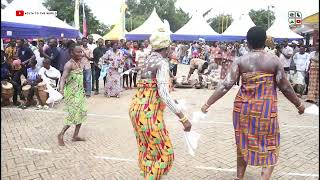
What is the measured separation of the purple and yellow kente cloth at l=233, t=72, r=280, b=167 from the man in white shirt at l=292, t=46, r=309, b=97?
8504mm

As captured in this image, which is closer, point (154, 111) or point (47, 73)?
point (154, 111)

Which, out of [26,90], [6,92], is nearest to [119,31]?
[26,90]

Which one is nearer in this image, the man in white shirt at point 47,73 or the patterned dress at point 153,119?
the patterned dress at point 153,119

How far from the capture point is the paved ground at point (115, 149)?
4.72 meters

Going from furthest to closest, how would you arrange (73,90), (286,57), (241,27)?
(241,27), (286,57), (73,90)

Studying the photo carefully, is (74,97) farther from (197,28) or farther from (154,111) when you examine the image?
(197,28)

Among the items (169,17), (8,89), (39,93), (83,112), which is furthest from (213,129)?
(169,17)

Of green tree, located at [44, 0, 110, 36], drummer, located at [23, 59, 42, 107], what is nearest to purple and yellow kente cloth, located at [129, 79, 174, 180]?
drummer, located at [23, 59, 42, 107]

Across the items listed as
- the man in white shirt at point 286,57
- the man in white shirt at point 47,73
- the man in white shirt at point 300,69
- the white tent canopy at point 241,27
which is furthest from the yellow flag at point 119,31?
the man in white shirt at point 47,73

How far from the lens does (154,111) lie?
3490 millimetres

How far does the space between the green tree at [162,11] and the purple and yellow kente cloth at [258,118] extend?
→ 255 feet

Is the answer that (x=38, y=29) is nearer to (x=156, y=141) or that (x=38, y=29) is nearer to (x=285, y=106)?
(x=285, y=106)

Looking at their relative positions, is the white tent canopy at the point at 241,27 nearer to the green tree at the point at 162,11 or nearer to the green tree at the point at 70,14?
the green tree at the point at 70,14

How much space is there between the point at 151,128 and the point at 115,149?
2.44m
